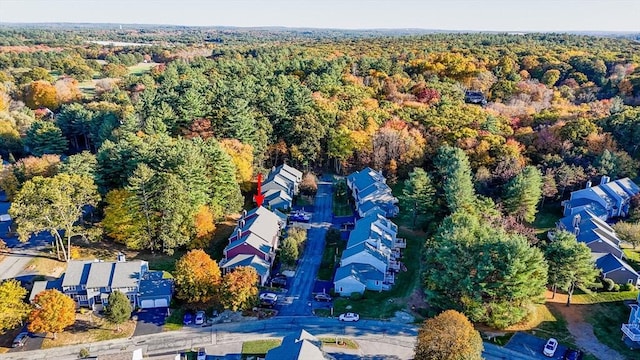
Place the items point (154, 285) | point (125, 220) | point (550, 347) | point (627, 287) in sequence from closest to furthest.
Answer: point (550, 347), point (154, 285), point (627, 287), point (125, 220)

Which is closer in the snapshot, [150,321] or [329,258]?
[150,321]

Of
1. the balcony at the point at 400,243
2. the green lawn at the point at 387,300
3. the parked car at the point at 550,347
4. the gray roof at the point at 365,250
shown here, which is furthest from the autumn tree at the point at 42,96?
the parked car at the point at 550,347

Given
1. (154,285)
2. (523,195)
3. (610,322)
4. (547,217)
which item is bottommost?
(154,285)

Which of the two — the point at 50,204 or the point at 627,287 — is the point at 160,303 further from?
the point at 627,287

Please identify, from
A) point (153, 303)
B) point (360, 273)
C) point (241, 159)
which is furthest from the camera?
point (241, 159)

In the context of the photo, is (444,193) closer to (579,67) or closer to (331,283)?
(331,283)

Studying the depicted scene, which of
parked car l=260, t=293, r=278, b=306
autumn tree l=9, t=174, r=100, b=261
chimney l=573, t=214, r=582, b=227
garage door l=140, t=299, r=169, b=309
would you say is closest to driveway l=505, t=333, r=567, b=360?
parked car l=260, t=293, r=278, b=306

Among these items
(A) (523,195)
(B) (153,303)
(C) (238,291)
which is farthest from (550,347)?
(B) (153,303)

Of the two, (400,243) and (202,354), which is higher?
(400,243)

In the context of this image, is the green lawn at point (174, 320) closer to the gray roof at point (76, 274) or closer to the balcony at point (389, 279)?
the gray roof at point (76, 274)
